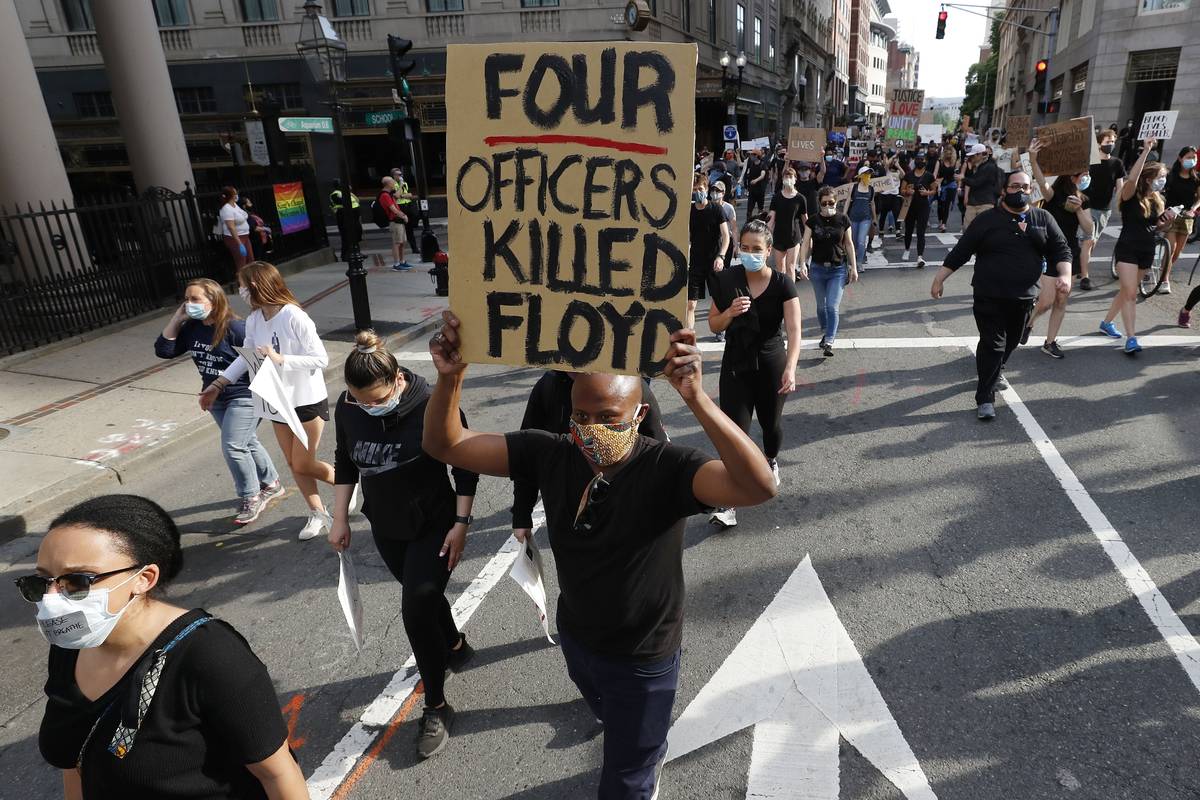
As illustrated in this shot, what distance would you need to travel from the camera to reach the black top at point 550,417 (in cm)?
346

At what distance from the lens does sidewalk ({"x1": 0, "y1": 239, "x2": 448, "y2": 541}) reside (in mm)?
5996

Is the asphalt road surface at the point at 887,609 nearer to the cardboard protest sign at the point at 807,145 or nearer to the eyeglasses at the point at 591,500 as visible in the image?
the eyeglasses at the point at 591,500

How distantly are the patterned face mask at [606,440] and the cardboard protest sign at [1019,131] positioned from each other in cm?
1556

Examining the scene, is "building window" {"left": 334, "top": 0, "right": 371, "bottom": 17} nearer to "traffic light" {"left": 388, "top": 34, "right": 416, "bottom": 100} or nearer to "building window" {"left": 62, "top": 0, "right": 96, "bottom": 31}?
"building window" {"left": 62, "top": 0, "right": 96, "bottom": 31}

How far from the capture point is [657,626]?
2352mm

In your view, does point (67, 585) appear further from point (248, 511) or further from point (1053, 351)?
point (1053, 351)

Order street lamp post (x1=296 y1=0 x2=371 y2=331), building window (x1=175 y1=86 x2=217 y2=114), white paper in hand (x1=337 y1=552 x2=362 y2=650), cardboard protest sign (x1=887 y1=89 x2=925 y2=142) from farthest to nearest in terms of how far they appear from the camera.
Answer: cardboard protest sign (x1=887 y1=89 x2=925 y2=142)
building window (x1=175 y1=86 x2=217 y2=114)
street lamp post (x1=296 y1=0 x2=371 y2=331)
white paper in hand (x1=337 y1=552 x2=362 y2=650)

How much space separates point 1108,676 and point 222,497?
243 inches

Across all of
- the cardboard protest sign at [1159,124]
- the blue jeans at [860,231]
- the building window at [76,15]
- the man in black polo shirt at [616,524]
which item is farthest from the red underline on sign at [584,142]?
the building window at [76,15]

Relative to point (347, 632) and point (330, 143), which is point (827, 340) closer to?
point (347, 632)

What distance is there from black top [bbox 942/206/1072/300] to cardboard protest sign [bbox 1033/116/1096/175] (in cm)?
334

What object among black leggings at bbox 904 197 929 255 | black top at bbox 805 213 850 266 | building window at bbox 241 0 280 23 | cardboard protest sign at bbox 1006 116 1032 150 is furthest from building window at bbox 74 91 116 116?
cardboard protest sign at bbox 1006 116 1032 150

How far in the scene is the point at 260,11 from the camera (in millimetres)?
25641

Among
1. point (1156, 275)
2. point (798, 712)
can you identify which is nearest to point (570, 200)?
point (798, 712)
